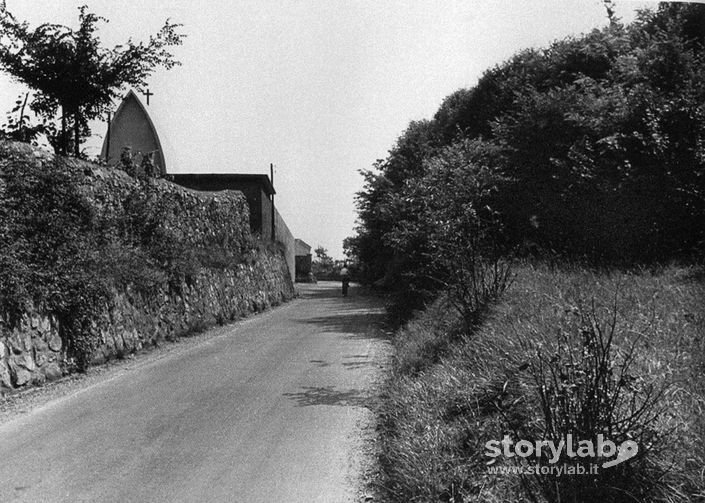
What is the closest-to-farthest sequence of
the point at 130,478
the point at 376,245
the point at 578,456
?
the point at 578,456 < the point at 130,478 < the point at 376,245

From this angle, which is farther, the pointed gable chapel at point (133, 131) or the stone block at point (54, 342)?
the pointed gable chapel at point (133, 131)

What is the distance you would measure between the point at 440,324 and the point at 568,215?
4.01m

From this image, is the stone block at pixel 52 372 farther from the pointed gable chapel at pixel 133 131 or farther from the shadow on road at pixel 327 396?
the pointed gable chapel at pixel 133 131

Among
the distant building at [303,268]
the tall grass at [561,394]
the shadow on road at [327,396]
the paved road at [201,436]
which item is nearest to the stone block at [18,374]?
the paved road at [201,436]

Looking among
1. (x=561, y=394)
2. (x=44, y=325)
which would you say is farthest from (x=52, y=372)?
(x=561, y=394)

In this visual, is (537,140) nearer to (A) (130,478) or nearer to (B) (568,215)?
(B) (568,215)

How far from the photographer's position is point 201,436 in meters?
5.64

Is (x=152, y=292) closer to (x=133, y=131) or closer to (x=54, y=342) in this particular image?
(x=54, y=342)

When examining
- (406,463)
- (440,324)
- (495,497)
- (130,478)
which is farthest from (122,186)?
(495,497)

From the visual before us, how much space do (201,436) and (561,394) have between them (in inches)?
143

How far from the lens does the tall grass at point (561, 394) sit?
329 cm

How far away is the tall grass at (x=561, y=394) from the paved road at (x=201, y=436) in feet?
2.06

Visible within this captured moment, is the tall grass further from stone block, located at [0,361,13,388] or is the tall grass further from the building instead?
the building

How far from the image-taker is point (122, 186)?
1250 centimetres
